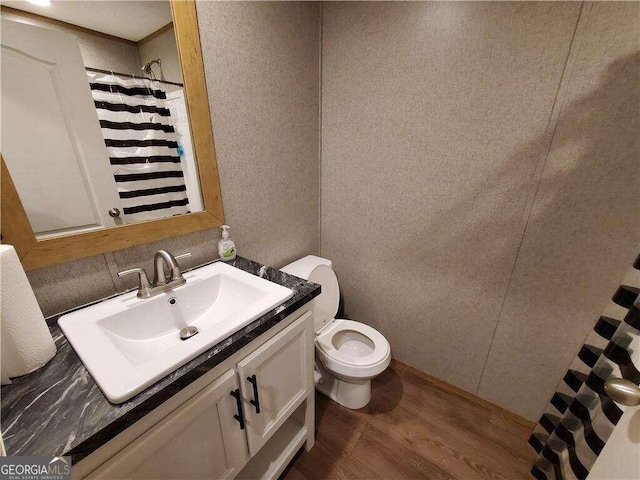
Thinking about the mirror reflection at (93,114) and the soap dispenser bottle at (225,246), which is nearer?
the mirror reflection at (93,114)

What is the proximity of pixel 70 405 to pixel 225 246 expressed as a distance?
29.1 inches

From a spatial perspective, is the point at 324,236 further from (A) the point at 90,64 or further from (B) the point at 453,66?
(A) the point at 90,64

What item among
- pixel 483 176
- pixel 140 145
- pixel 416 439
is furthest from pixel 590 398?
pixel 140 145

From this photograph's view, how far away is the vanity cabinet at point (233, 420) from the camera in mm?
593

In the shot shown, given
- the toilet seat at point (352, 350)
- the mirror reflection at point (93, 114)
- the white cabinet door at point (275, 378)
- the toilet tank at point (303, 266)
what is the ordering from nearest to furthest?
the mirror reflection at point (93, 114) → the white cabinet door at point (275, 378) → the toilet seat at point (352, 350) → the toilet tank at point (303, 266)

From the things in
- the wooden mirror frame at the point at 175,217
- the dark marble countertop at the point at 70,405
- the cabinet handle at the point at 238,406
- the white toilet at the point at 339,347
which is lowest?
the white toilet at the point at 339,347

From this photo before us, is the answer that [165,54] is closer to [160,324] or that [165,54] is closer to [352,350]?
[160,324]

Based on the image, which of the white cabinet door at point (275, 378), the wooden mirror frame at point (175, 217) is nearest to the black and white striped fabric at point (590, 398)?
the white cabinet door at point (275, 378)

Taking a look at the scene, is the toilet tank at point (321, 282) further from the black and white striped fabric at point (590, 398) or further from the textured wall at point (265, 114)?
the black and white striped fabric at point (590, 398)

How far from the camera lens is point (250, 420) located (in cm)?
85

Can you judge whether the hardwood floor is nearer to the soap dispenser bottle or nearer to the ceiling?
the soap dispenser bottle

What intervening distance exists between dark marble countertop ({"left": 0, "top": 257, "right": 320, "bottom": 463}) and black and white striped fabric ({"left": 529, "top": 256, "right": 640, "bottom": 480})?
3.69 ft

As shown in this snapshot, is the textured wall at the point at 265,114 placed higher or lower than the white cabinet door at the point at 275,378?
higher

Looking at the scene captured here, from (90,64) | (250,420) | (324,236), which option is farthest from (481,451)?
(90,64)
